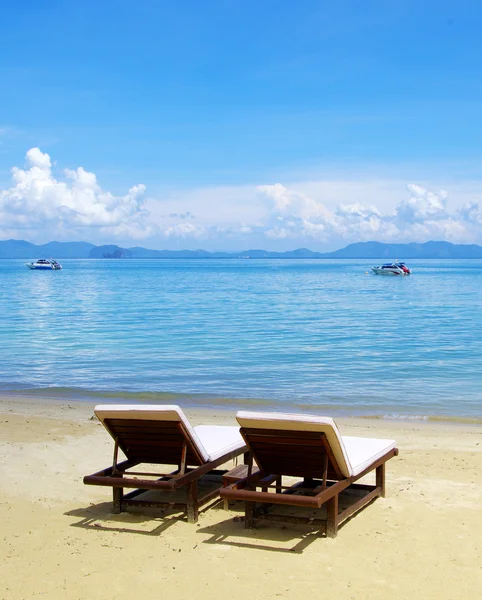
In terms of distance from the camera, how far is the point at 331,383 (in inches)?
650

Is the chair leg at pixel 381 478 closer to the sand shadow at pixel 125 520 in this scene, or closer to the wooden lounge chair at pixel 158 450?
the wooden lounge chair at pixel 158 450

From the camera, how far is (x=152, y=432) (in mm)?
6238

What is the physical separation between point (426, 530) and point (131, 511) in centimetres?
258

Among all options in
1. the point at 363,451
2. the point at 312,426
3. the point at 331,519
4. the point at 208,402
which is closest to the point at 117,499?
the point at 331,519

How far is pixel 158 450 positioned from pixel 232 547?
1125 mm

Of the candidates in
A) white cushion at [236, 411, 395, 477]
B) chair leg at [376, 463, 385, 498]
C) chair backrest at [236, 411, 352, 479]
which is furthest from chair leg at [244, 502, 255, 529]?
chair leg at [376, 463, 385, 498]

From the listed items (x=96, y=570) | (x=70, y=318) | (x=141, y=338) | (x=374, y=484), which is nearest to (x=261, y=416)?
(x=96, y=570)

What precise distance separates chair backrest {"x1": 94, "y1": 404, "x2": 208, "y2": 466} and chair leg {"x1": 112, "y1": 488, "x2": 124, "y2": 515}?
30 cm

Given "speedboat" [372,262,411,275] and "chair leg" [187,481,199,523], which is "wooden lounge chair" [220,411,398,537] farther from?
"speedboat" [372,262,411,275]

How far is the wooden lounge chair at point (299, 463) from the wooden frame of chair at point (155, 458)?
42 centimetres

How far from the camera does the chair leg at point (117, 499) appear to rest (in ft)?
21.5

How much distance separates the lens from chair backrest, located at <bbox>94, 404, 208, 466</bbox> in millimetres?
5996

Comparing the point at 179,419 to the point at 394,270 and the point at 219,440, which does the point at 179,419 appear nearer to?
the point at 219,440

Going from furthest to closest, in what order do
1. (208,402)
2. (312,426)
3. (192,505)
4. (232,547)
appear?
(208,402), (192,505), (232,547), (312,426)
